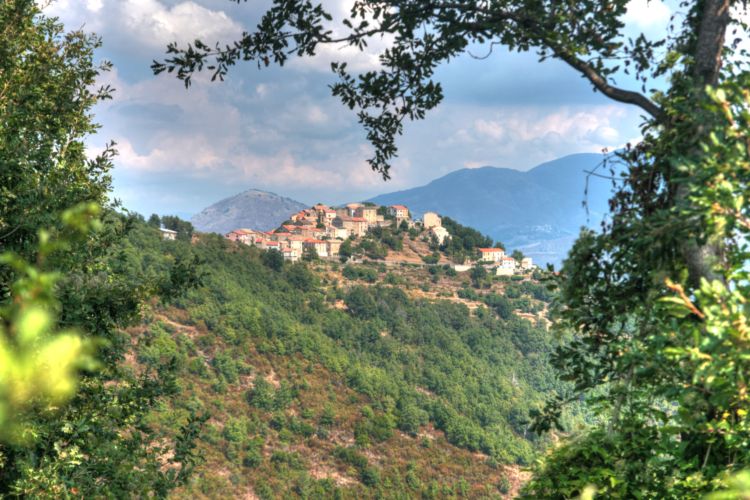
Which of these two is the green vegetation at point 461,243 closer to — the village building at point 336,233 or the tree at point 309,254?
the village building at point 336,233

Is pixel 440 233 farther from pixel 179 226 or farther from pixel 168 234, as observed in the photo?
pixel 168 234

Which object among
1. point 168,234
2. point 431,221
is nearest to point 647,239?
point 168,234

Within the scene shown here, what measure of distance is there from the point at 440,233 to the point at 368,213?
665 inches

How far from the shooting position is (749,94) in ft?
8.40

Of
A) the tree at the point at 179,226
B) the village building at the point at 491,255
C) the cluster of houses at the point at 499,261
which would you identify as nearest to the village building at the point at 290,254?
the tree at the point at 179,226

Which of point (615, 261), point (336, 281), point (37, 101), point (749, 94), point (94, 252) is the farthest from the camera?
point (336, 281)

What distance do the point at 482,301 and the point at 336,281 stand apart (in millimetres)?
27271

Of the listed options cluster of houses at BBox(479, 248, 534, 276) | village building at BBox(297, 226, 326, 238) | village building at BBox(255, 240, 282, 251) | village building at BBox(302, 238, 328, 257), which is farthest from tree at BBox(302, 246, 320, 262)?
cluster of houses at BBox(479, 248, 534, 276)

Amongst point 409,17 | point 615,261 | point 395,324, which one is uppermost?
point 409,17

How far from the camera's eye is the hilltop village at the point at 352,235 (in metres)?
106

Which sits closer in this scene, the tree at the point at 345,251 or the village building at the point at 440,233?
the tree at the point at 345,251

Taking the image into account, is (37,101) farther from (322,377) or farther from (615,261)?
(322,377)

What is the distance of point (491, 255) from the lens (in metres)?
117

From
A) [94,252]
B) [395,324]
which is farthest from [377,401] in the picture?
[94,252]
